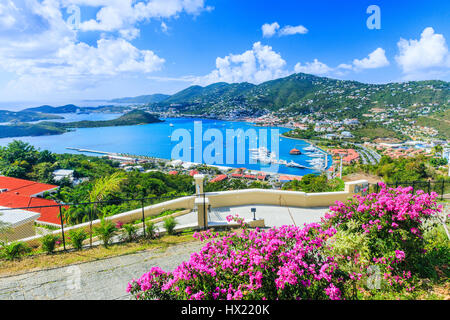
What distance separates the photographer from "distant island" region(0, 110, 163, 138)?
95.0 metres

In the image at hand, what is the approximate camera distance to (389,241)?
3.11 metres

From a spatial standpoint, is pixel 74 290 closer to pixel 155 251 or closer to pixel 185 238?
pixel 155 251

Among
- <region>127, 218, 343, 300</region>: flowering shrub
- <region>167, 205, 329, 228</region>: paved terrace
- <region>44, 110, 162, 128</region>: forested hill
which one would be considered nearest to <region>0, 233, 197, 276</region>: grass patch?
<region>167, 205, 329, 228</region>: paved terrace

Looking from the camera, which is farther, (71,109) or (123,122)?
(71,109)

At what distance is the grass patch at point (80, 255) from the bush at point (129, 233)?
0.18 metres

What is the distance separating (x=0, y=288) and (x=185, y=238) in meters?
2.86

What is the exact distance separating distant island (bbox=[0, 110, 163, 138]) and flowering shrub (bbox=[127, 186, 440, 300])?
4587 inches

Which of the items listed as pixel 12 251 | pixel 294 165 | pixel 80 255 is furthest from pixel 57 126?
pixel 80 255

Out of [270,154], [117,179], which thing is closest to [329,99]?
[270,154]

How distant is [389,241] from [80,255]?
491 centimetres
